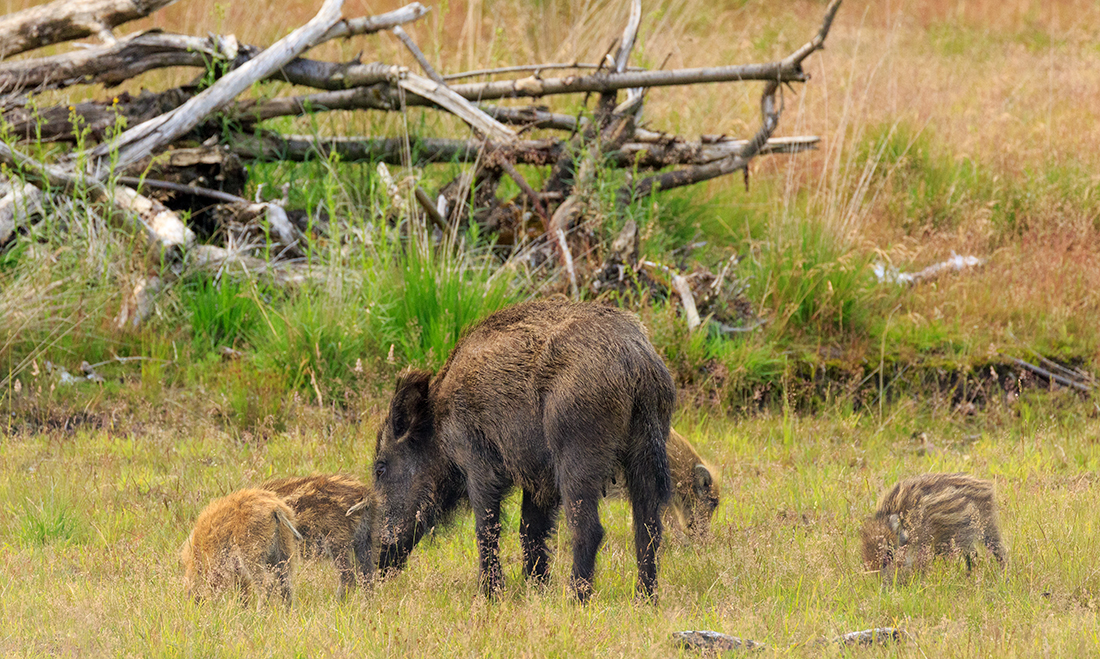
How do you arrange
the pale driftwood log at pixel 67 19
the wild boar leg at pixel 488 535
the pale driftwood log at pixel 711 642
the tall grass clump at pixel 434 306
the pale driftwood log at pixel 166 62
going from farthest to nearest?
the pale driftwood log at pixel 166 62
the pale driftwood log at pixel 67 19
the tall grass clump at pixel 434 306
the wild boar leg at pixel 488 535
the pale driftwood log at pixel 711 642

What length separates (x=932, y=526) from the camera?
4645mm

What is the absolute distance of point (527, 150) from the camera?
A: 8266 mm

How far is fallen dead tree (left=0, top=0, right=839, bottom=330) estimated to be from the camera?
763cm

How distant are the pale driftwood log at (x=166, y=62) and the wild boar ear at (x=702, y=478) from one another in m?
4.49

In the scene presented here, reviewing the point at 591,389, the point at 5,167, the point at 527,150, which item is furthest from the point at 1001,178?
the point at 5,167

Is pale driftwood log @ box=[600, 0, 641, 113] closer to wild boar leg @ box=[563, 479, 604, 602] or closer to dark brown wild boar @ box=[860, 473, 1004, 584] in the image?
dark brown wild boar @ box=[860, 473, 1004, 584]

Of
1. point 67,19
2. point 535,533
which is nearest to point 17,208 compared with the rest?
point 67,19

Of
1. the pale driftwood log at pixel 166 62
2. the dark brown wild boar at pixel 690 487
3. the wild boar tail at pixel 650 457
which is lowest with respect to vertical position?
the dark brown wild boar at pixel 690 487

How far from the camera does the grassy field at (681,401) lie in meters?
3.85

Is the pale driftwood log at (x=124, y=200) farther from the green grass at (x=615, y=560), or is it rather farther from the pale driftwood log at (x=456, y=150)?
the green grass at (x=615, y=560)

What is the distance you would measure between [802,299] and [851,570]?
3.21 meters

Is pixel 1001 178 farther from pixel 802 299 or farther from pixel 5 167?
pixel 5 167

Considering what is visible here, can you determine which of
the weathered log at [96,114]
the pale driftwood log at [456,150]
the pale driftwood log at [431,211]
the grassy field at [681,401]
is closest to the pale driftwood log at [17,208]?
the grassy field at [681,401]

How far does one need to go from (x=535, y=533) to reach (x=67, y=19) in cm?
593
